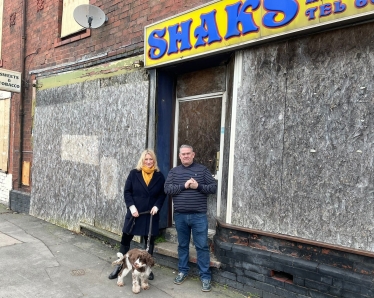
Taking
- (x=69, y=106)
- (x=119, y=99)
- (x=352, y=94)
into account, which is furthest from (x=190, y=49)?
(x=69, y=106)

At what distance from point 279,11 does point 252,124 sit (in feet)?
4.19

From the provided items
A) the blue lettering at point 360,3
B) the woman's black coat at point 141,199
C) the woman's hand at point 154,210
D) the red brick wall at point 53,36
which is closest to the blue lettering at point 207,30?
the red brick wall at point 53,36

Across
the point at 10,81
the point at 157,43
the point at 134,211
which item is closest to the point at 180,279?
the point at 134,211

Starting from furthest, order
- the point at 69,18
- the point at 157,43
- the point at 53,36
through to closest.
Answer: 1. the point at 53,36
2. the point at 69,18
3. the point at 157,43

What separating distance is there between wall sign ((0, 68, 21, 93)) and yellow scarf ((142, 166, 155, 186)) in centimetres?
546

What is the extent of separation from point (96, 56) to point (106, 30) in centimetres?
52

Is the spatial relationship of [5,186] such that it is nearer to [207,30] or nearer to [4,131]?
[4,131]

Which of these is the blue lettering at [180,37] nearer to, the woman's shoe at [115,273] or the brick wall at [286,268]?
the brick wall at [286,268]

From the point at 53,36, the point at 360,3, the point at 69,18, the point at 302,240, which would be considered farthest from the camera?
the point at 53,36

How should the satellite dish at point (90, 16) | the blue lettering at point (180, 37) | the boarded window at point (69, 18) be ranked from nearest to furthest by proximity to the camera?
the blue lettering at point (180, 37), the satellite dish at point (90, 16), the boarded window at point (69, 18)

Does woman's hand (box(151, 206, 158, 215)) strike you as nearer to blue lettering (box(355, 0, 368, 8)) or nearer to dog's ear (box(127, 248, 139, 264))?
dog's ear (box(127, 248, 139, 264))

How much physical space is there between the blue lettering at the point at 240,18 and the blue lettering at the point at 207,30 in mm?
194

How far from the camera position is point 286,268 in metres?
3.68

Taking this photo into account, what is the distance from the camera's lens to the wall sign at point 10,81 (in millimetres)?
8023
